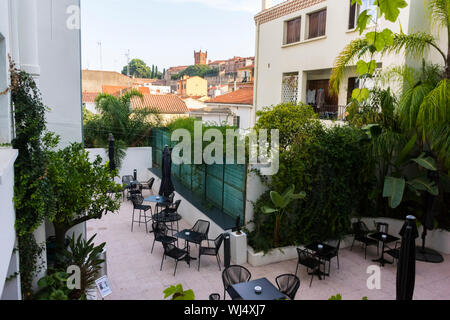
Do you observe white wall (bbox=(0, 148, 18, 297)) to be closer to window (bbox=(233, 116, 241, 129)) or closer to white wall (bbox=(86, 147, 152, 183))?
white wall (bbox=(86, 147, 152, 183))

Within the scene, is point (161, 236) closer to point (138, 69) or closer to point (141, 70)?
point (138, 69)

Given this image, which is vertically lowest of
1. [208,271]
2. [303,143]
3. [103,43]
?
[208,271]

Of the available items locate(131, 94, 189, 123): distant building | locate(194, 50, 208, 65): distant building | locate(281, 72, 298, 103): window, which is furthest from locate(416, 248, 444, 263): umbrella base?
locate(194, 50, 208, 65): distant building

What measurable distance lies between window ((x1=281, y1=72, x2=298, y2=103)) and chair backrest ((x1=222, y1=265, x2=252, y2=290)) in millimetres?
12045

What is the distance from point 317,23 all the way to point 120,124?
38.8 ft

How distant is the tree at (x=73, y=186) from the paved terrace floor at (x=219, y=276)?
2.09 m

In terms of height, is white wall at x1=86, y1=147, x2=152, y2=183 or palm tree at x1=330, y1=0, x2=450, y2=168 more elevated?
palm tree at x1=330, y1=0, x2=450, y2=168

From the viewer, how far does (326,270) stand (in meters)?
9.44

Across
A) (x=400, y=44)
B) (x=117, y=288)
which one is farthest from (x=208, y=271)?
(x=400, y=44)

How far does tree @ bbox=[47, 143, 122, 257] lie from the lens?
6691mm

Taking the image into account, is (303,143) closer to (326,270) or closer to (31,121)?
(326,270)

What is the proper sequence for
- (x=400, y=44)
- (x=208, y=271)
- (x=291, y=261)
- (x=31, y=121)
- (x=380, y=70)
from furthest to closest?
(x=380, y=70) < (x=400, y=44) < (x=291, y=261) < (x=208, y=271) < (x=31, y=121)

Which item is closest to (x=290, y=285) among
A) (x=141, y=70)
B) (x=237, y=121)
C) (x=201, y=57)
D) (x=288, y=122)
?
(x=288, y=122)
